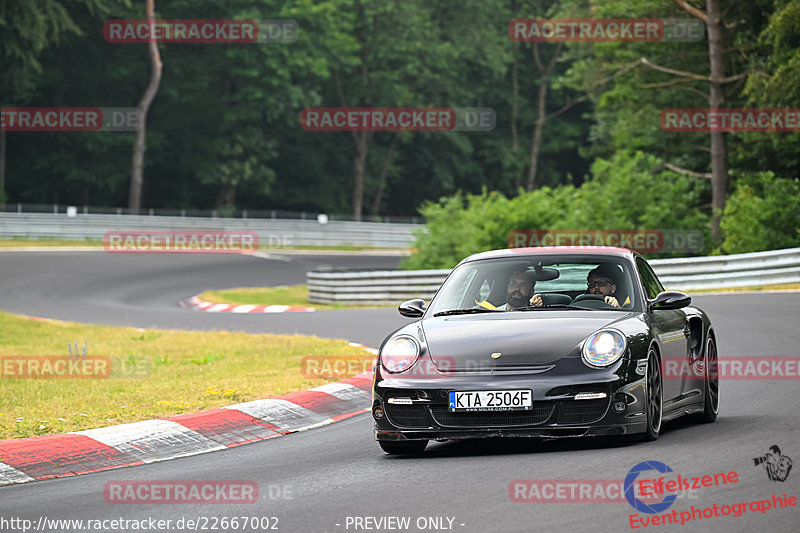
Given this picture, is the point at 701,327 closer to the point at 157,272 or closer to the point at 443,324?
the point at 443,324

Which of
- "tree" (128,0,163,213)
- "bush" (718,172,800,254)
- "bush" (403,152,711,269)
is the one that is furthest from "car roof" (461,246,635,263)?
"tree" (128,0,163,213)

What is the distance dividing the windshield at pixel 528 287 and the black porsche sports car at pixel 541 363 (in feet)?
0.03

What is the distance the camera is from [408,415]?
7.87 metres

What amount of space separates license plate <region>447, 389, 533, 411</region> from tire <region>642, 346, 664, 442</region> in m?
0.83

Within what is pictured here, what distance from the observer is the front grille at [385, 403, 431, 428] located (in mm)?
7809

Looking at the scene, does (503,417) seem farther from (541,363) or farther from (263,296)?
(263,296)

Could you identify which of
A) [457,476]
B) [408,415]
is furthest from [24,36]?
[457,476]

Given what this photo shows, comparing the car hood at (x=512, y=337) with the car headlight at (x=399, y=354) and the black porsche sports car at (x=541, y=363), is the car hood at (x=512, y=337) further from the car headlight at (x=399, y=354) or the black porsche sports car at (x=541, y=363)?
the car headlight at (x=399, y=354)

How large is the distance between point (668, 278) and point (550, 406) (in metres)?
19.1

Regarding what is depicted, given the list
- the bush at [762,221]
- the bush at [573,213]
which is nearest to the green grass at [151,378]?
the bush at [573,213]

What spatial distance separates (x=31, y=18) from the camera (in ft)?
177

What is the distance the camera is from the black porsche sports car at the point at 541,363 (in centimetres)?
762

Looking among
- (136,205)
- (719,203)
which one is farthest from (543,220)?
(136,205)

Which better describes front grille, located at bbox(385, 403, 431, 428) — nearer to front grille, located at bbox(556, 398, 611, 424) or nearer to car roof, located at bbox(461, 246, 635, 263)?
front grille, located at bbox(556, 398, 611, 424)
